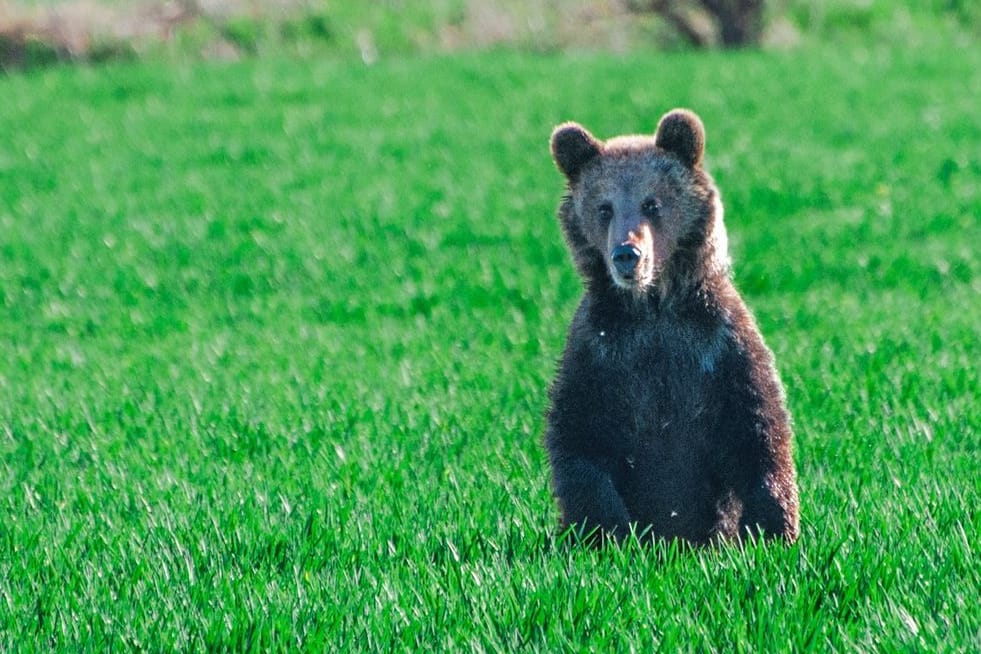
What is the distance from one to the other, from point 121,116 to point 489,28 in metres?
7.22

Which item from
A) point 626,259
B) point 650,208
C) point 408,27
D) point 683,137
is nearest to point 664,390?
point 626,259

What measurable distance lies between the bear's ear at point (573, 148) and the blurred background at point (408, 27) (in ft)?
55.8

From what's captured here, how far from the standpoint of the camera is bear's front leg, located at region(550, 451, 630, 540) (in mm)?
4527

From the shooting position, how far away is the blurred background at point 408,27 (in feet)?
70.6

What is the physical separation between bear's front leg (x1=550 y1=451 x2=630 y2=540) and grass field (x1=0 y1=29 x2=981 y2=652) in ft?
0.28

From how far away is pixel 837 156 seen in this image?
14.7m

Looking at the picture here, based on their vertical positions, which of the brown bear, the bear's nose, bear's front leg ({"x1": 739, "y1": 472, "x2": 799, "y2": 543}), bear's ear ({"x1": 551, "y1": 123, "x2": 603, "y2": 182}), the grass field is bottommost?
the grass field

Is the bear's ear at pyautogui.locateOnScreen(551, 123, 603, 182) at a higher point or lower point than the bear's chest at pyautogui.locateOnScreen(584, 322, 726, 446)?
higher

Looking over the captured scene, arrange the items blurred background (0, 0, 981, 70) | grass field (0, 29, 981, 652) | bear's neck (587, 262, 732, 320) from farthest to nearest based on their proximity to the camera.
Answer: blurred background (0, 0, 981, 70), bear's neck (587, 262, 732, 320), grass field (0, 29, 981, 652)

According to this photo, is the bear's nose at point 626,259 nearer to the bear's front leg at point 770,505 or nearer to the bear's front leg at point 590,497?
the bear's front leg at point 590,497

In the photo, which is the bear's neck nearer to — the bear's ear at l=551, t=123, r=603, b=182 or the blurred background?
the bear's ear at l=551, t=123, r=603, b=182

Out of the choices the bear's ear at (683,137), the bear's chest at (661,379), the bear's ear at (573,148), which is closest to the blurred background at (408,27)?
the bear's ear at (573,148)

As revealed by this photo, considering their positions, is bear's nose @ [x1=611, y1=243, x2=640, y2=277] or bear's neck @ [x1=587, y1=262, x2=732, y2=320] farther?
bear's neck @ [x1=587, y1=262, x2=732, y2=320]

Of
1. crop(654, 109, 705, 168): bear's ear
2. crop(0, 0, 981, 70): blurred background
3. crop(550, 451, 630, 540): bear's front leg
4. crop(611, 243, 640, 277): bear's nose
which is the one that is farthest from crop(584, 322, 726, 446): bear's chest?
crop(0, 0, 981, 70): blurred background
